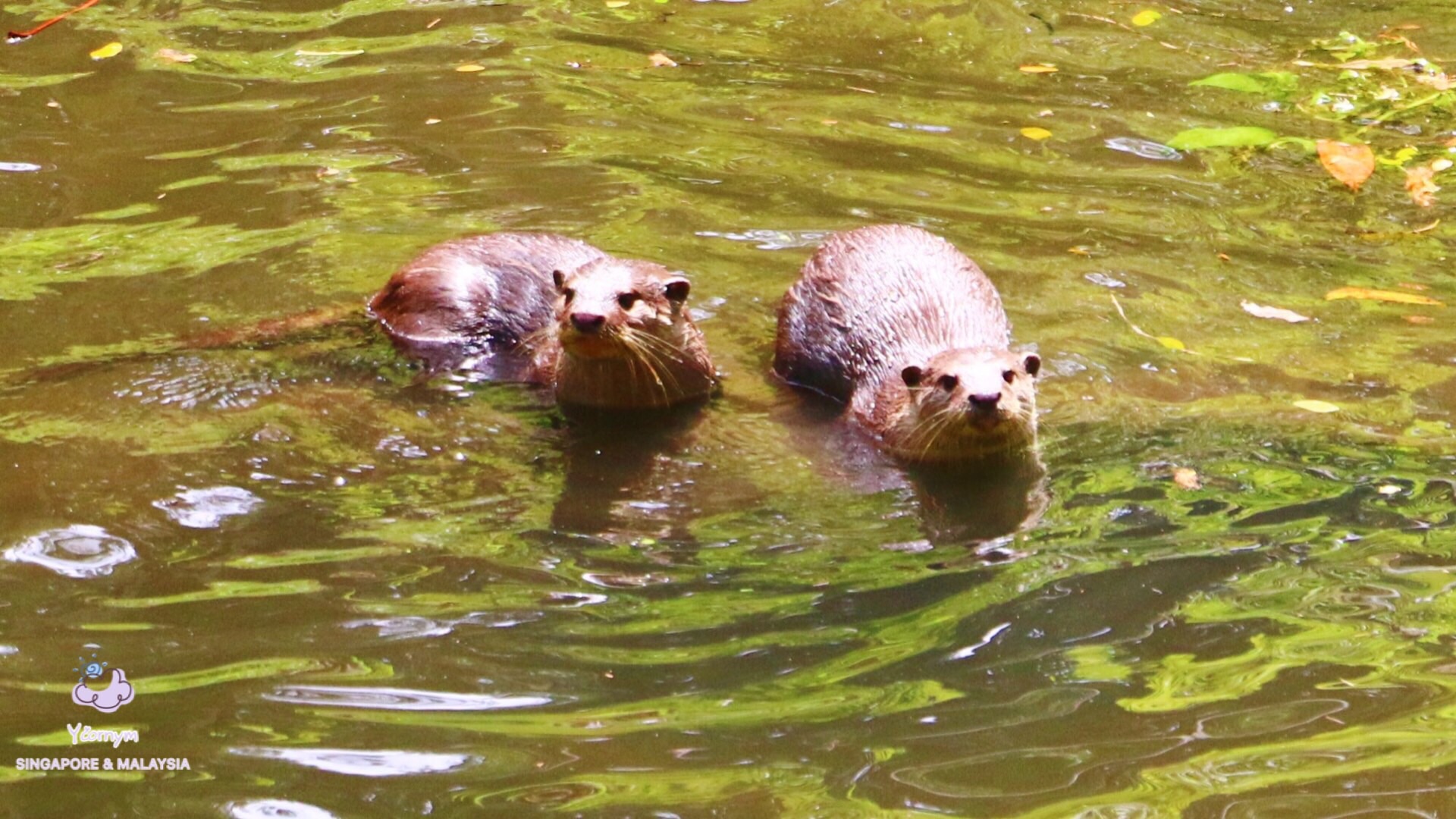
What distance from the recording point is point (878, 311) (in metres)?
5.39

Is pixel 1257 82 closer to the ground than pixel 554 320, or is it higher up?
higher up

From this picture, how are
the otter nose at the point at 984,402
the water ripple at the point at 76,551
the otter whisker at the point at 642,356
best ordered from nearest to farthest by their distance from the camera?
the water ripple at the point at 76,551
the otter nose at the point at 984,402
the otter whisker at the point at 642,356

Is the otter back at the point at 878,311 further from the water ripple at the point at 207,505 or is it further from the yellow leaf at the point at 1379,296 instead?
the water ripple at the point at 207,505

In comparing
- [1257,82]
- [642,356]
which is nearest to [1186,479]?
[642,356]

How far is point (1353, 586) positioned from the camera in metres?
3.72

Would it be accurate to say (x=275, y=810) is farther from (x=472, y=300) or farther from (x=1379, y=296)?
(x=1379, y=296)

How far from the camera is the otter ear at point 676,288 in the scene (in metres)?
5.25

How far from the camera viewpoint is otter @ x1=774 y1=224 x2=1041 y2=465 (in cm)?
473

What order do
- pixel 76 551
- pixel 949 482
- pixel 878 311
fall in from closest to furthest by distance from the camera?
pixel 76 551, pixel 949 482, pixel 878 311

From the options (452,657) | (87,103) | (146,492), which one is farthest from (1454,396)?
(87,103)

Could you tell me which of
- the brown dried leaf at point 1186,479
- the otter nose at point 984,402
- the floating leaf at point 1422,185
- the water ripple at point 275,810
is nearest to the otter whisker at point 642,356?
the otter nose at point 984,402

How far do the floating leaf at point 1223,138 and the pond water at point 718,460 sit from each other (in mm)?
176

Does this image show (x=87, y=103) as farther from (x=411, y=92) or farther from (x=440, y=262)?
(x=440, y=262)

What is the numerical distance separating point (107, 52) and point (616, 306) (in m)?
4.61
